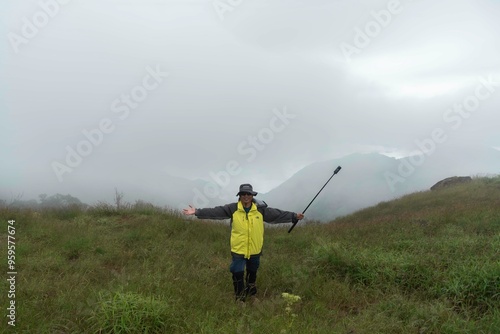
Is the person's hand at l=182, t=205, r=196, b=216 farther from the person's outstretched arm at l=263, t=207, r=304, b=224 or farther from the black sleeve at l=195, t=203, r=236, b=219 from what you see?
the person's outstretched arm at l=263, t=207, r=304, b=224

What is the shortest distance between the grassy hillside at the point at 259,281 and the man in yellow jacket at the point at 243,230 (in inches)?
15.3

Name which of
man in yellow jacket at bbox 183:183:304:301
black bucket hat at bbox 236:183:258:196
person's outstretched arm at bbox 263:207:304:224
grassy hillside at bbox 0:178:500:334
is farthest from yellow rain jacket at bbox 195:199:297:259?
grassy hillside at bbox 0:178:500:334

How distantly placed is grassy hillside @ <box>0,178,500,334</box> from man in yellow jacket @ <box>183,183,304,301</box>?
39 cm

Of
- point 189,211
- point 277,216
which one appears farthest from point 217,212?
point 277,216

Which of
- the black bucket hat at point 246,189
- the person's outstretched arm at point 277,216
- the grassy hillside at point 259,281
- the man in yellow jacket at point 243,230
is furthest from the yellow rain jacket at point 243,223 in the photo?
the grassy hillside at point 259,281

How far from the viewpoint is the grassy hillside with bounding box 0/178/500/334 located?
4281 mm

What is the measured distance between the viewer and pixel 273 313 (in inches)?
188

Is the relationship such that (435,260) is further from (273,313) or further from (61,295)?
(61,295)

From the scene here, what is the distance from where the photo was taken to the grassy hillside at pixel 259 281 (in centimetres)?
428

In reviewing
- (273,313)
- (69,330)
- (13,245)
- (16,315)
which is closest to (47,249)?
(13,245)

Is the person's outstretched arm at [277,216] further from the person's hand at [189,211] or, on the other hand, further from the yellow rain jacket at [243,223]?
the person's hand at [189,211]

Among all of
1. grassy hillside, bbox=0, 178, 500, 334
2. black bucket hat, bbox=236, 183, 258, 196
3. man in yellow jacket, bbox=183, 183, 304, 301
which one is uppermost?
black bucket hat, bbox=236, 183, 258, 196

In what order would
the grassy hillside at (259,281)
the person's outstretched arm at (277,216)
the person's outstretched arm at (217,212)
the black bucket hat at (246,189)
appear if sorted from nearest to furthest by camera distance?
the grassy hillside at (259,281) → the black bucket hat at (246,189) → the person's outstretched arm at (217,212) → the person's outstretched arm at (277,216)

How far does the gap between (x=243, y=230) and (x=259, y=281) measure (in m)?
1.60
